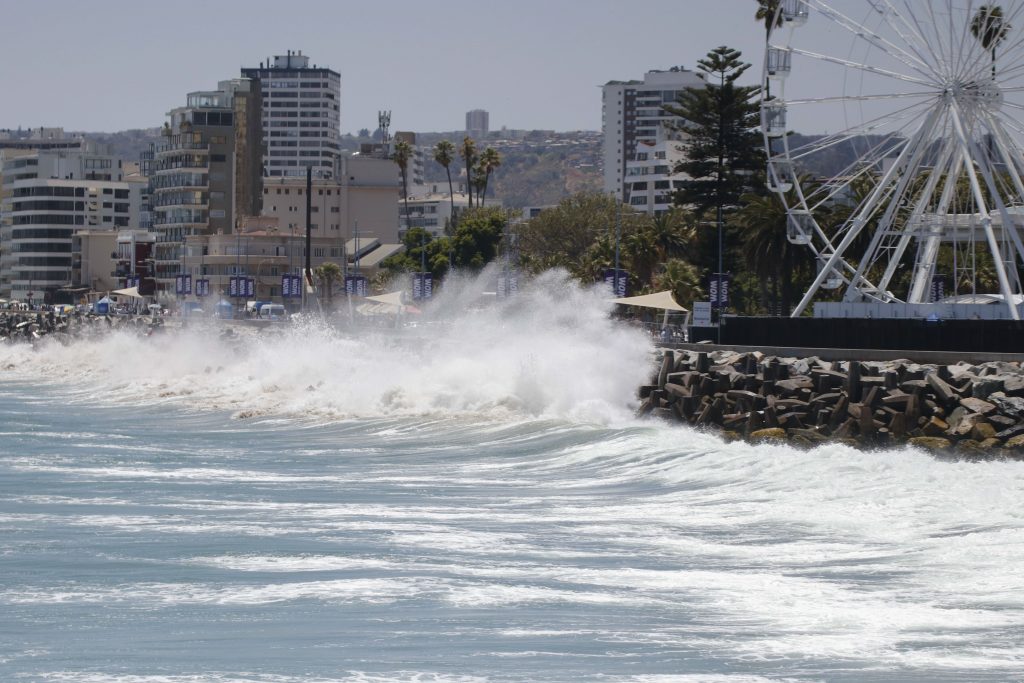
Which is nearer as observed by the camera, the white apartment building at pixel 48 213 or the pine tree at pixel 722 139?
the pine tree at pixel 722 139

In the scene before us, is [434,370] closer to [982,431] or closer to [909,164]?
[909,164]

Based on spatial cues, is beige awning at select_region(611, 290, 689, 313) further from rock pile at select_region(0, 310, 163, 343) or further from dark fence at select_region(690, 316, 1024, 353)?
rock pile at select_region(0, 310, 163, 343)

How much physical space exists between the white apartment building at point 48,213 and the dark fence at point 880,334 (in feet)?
407

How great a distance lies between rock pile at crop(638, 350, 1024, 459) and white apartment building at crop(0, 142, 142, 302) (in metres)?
130

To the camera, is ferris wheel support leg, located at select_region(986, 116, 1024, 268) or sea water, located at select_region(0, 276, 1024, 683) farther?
ferris wheel support leg, located at select_region(986, 116, 1024, 268)

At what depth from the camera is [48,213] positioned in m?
163

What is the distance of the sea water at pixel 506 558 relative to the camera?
12.9 metres

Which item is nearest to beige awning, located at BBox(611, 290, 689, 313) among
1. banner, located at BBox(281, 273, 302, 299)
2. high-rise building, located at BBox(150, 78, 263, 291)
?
banner, located at BBox(281, 273, 302, 299)

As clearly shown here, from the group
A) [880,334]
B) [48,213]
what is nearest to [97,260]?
[48,213]

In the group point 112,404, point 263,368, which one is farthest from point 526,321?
point 112,404

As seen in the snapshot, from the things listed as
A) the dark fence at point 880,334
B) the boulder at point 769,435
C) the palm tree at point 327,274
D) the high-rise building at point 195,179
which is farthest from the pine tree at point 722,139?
the high-rise building at point 195,179

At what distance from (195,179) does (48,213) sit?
41227 millimetres

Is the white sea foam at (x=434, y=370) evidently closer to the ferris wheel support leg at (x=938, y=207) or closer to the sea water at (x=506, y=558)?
the sea water at (x=506, y=558)

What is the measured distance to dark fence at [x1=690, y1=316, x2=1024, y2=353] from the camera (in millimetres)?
32406
